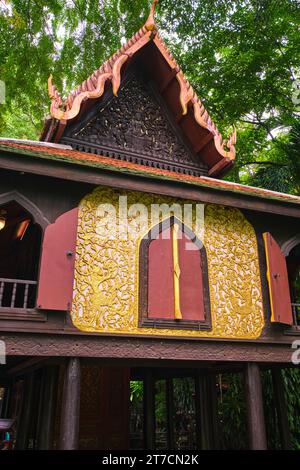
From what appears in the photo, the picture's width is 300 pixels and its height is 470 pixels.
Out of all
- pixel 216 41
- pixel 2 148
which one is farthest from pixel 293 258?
pixel 216 41

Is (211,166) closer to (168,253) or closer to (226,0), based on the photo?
(168,253)

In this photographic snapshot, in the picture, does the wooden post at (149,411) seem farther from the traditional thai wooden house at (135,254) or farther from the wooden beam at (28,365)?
the wooden beam at (28,365)

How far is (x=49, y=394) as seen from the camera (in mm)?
7570

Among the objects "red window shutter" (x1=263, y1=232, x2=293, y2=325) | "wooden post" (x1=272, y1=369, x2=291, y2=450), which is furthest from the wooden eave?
"wooden post" (x1=272, y1=369, x2=291, y2=450)

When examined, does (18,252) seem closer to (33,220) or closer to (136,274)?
(33,220)

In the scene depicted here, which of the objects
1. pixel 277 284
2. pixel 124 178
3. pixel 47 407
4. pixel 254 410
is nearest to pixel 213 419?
pixel 254 410

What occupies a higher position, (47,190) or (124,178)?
(124,178)

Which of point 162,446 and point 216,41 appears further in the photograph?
point 216,41

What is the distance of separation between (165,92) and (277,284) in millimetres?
4442

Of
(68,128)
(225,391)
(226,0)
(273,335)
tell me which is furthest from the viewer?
(226,0)

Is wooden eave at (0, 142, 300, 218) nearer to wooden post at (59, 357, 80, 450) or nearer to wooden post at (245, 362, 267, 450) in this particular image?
wooden post at (59, 357, 80, 450)

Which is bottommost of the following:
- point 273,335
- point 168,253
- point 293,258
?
point 273,335

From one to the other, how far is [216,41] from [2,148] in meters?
12.2

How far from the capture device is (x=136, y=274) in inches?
233
